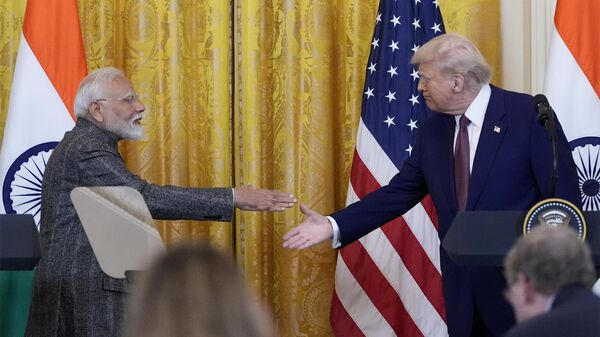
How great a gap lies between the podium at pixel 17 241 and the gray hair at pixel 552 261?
4.45 ft

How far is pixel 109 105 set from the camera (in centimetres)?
438

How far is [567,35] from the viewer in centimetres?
491

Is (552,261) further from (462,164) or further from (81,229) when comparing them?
(81,229)

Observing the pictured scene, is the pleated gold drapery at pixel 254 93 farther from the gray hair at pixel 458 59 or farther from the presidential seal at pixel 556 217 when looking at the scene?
the presidential seal at pixel 556 217

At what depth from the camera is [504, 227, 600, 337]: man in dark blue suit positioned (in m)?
2.24

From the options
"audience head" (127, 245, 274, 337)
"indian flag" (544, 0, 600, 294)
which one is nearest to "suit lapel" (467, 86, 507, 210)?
"indian flag" (544, 0, 600, 294)

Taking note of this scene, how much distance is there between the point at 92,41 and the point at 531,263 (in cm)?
370

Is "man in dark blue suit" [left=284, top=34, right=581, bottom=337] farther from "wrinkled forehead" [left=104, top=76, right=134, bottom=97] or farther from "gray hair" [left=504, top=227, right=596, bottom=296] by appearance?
"gray hair" [left=504, top=227, right=596, bottom=296]

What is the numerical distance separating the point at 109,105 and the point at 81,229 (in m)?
0.56

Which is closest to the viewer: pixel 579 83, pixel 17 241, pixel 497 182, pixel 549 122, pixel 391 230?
pixel 17 241

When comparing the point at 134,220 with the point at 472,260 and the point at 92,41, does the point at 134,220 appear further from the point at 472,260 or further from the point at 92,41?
the point at 92,41

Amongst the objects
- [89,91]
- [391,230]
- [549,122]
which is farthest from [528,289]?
[391,230]

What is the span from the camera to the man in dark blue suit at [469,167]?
392 centimetres

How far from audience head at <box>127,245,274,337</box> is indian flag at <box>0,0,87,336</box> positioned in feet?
10.6
